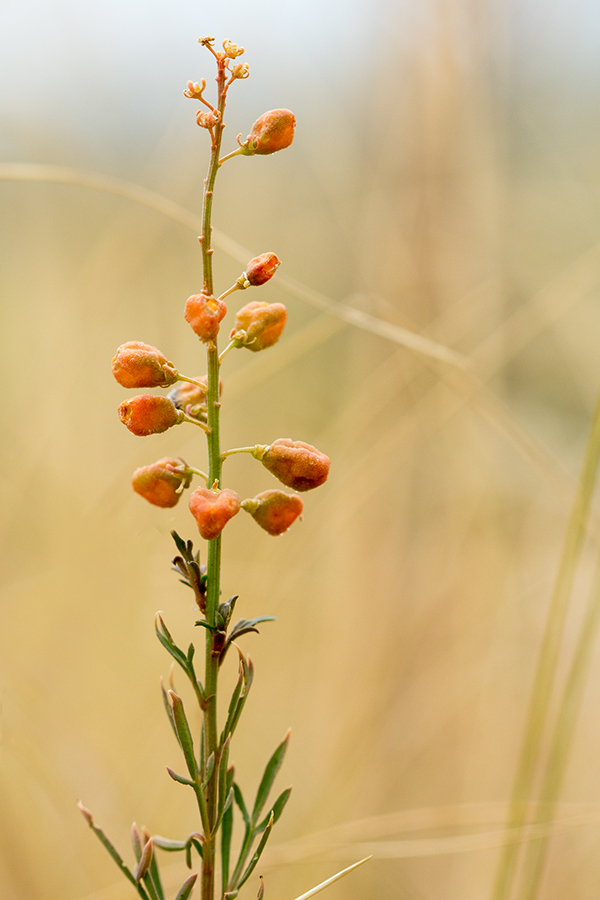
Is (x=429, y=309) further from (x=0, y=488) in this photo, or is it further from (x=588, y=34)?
(x=0, y=488)

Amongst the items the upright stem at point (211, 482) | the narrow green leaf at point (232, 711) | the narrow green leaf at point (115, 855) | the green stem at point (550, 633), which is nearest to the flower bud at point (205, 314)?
the upright stem at point (211, 482)

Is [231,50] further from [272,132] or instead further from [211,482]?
[211,482]

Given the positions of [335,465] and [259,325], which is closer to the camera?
[259,325]

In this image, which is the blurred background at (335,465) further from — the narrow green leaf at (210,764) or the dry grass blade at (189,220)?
the narrow green leaf at (210,764)

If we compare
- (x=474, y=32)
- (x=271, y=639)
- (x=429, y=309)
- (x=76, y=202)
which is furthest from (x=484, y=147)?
(x=271, y=639)

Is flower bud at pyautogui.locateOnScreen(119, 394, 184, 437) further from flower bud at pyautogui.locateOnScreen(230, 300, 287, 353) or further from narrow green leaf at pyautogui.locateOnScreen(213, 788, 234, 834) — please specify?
narrow green leaf at pyautogui.locateOnScreen(213, 788, 234, 834)

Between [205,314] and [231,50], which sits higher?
[231,50]

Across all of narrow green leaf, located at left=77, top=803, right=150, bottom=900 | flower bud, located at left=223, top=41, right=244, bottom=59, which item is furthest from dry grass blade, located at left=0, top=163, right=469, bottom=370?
narrow green leaf, located at left=77, top=803, right=150, bottom=900

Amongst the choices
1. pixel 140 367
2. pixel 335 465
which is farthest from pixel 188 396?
pixel 335 465
